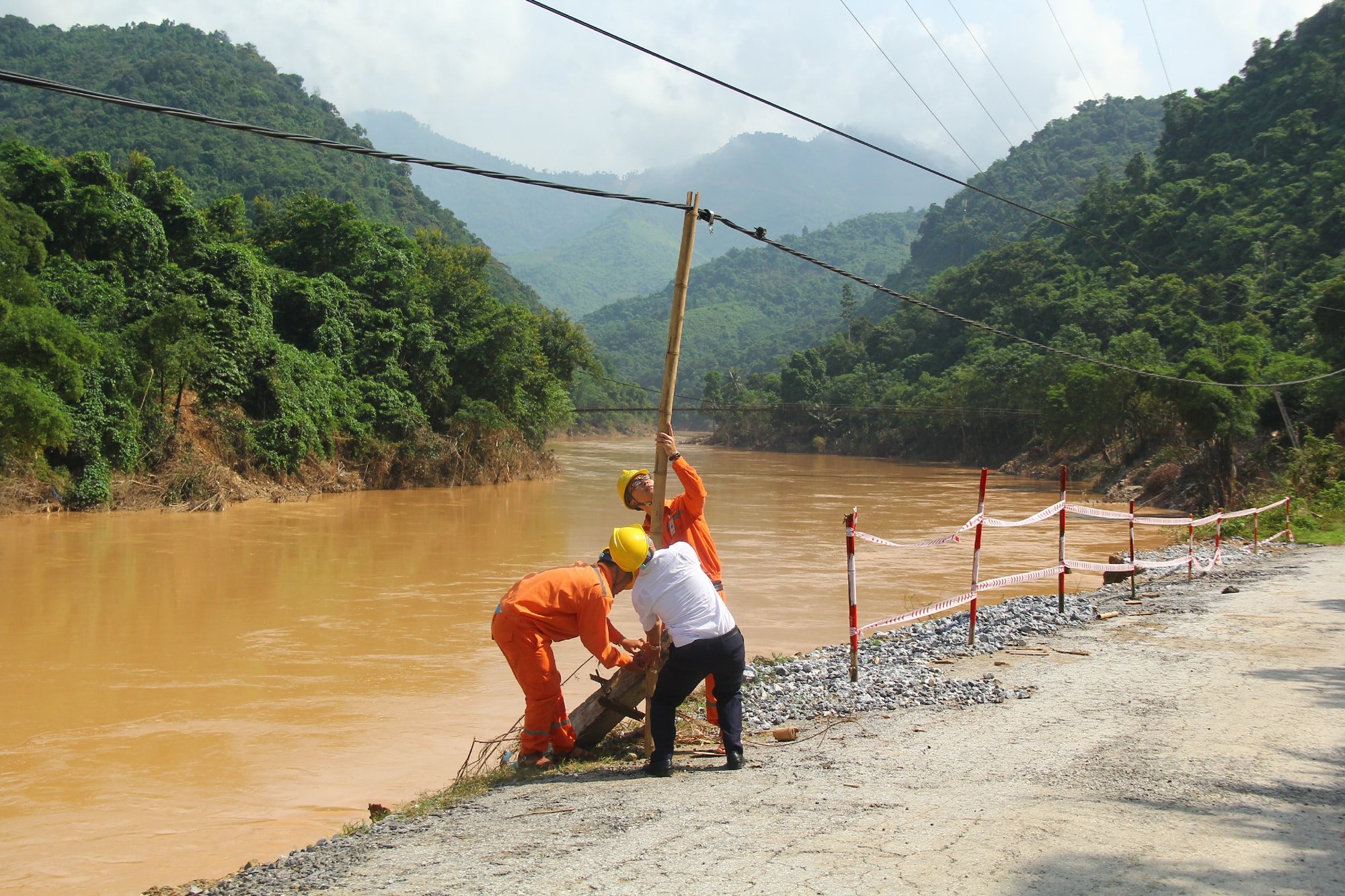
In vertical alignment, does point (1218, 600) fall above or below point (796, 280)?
below

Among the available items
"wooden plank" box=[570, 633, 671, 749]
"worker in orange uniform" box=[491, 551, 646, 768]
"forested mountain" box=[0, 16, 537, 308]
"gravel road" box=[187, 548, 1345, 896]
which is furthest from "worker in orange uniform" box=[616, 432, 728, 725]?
"forested mountain" box=[0, 16, 537, 308]

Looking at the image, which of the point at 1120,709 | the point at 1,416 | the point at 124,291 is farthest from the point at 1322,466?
the point at 124,291

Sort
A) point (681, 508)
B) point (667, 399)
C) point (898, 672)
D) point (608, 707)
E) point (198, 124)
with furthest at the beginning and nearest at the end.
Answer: point (198, 124) < point (898, 672) < point (681, 508) < point (667, 399) < point (608, 707)

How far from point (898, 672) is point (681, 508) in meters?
2.71

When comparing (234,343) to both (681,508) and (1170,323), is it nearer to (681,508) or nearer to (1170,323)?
(681,508)

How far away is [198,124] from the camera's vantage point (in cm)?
8494

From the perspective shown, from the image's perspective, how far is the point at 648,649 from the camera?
5512 mm

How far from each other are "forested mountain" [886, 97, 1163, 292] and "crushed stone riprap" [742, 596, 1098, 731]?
109 meters

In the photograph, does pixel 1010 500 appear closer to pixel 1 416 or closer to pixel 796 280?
pixel 1 416

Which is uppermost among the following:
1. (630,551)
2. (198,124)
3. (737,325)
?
(198,124)

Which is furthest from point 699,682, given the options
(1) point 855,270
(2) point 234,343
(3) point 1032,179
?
(1) point 855,270

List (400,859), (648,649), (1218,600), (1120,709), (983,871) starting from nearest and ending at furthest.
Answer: (983,871)
(400,859)
(648,649)
(1120,709)
(1218,600)

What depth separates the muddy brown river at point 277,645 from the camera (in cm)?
616

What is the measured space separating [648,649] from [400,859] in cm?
186
